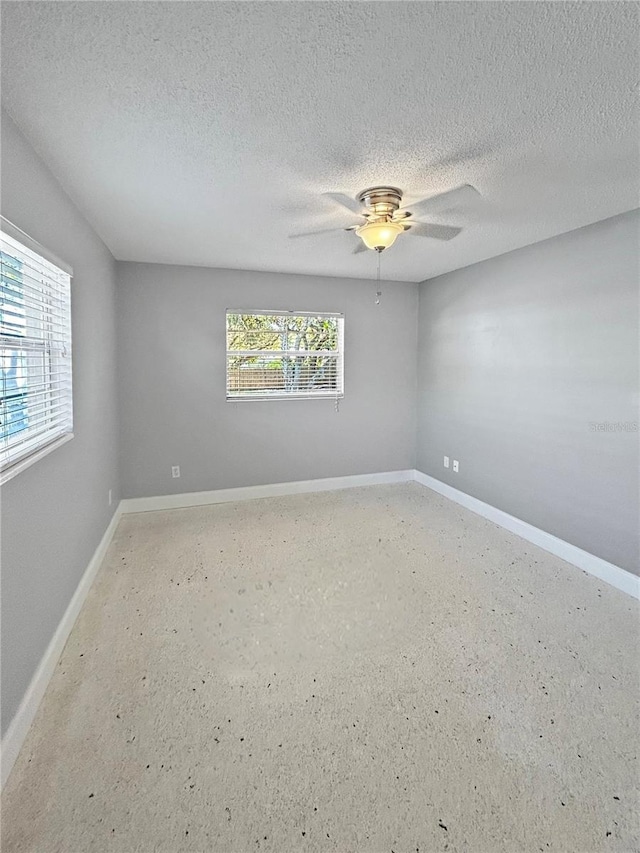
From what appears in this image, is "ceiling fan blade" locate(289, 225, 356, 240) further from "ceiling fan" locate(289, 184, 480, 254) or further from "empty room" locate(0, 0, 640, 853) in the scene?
"ceiling fan" locate(289, 184, 480, 254)

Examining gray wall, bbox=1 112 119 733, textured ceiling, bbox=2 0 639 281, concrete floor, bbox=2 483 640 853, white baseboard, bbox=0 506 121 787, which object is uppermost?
textured ceiling, bbox=2 0 639 281

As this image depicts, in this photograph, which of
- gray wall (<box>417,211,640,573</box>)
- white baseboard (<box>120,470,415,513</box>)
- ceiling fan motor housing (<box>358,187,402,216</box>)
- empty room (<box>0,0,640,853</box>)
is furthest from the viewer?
white baseboard (<box>120,470,415,513</box>)

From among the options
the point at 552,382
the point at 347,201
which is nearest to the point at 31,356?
the point at 347,201

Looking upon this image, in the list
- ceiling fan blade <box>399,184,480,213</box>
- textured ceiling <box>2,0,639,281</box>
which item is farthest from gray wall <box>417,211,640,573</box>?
ceiling fan blade <box>399,184,480,213</box>

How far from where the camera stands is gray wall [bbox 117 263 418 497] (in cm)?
396

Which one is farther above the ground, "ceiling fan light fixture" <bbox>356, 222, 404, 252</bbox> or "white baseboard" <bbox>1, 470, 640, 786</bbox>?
"ceiling fan light fixture" <bbox>356, 222, 404, 252</bbox>

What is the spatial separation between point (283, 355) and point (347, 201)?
2.19m

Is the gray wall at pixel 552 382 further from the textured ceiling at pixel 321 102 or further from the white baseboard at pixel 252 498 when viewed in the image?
the textured ceiling at pixel 321 102

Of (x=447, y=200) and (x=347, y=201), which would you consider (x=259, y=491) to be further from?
(x=447, y=200)

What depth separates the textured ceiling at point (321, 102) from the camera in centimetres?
114

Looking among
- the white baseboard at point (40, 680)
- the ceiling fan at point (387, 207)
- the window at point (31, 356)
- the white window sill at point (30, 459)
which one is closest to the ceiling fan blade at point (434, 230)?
the ceiling fan at point (387, 207)

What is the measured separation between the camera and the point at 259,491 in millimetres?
4441

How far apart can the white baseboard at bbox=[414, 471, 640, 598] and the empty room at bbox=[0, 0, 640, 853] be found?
0.7 inches

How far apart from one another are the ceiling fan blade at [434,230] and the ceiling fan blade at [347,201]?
0.47m
